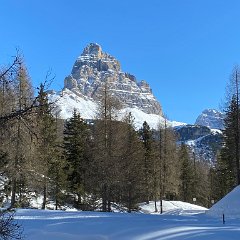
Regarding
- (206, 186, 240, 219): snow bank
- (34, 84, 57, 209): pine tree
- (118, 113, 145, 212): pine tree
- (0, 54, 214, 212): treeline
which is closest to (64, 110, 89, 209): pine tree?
(0, 54, 214, 212): treeline

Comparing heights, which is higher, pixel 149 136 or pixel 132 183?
pixel 149 136

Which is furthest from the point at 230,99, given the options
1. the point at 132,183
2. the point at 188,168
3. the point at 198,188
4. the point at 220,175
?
the point at 198,188

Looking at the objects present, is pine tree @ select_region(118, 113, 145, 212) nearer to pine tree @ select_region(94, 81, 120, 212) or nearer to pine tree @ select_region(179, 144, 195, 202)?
pine tree @ select_region(94, 81, 120, 212)

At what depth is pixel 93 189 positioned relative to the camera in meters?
34.7

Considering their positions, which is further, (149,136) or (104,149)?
(149,136)

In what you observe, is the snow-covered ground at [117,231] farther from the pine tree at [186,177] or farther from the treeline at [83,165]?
the pine tree at [186,177]

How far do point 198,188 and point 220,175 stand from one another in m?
15.3

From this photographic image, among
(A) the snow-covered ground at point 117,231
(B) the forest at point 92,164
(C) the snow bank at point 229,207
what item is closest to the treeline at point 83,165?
(B) the forest at point 92,164

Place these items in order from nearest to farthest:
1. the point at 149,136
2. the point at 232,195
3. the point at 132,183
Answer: the point at 232,195
the point at 132,183
the point at 149,136

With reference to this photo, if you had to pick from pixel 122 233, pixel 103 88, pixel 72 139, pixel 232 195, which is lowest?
pixel 122 233

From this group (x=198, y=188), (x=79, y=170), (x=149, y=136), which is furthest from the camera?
(x=198, y=188)

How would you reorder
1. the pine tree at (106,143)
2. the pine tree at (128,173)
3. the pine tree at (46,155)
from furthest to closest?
the pine tree at (128,173) → the pine tree at (106,143) → the pine tree at (46,155)

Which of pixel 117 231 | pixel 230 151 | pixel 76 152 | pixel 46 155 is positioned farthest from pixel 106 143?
pixel 230 151

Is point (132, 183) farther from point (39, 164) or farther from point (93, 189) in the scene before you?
point (39, 164)
